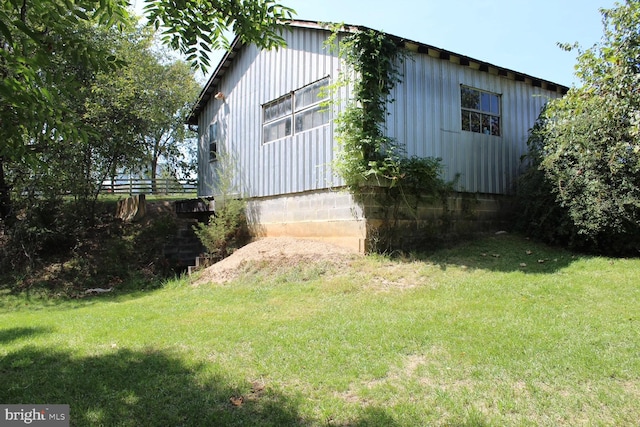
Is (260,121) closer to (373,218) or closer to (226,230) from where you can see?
(226,230)

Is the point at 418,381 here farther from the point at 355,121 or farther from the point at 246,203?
the point at 246,203

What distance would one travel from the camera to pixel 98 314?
691 cm

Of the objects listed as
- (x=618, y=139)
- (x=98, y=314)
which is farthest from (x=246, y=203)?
(x=618, y=139)

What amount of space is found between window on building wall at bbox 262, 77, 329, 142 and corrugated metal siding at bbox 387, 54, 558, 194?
5.51ft

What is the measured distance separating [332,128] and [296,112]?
5.43ft

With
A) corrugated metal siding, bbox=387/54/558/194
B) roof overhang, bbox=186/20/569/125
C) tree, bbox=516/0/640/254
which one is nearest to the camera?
tree, bbox=516/0/640/254

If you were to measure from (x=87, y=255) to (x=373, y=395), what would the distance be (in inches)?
451

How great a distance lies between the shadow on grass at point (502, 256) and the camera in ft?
24.9

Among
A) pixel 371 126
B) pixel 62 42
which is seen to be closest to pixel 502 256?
pixel 371 126

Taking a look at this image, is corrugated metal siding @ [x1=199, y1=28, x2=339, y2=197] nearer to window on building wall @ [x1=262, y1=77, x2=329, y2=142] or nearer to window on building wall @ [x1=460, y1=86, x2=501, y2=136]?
window on building wall @ [x1=262, y1=77, x2=329, y2=142]

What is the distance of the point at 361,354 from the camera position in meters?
4.07

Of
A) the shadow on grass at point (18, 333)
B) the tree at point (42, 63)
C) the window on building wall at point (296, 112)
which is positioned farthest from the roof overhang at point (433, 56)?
the shadow on grass at point (18, 333)

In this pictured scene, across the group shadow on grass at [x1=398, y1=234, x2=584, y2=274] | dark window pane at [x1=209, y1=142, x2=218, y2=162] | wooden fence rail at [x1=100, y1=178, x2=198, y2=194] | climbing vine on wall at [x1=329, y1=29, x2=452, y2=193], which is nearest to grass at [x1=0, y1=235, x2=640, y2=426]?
shadow on grass at [x1=398, y1=234, x2=584, y2=274]

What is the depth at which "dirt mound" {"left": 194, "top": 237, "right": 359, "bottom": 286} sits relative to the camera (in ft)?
27.7
